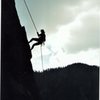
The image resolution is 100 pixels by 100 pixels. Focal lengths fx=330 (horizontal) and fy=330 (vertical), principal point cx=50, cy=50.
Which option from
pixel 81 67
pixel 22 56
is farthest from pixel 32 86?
pixel 81 67

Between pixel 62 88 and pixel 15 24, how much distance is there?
83.8ft

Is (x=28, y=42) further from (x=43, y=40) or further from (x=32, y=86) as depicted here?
(x=32, y=86)

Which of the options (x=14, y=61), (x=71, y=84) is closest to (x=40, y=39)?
(x=14, y=61)

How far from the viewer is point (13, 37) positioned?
7816 mm

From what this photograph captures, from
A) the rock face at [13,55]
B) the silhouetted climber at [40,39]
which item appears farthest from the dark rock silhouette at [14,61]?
the silhouetted climber at [40,39]

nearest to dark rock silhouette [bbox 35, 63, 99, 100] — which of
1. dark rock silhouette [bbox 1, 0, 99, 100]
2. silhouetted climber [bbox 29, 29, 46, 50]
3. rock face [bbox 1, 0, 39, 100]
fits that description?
dark rock silhouette [bbox 1, 0, 99, 100]

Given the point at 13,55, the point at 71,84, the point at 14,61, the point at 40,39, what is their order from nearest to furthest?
the point at 13,55
the point at 14,61
the point at 40,39
the point at 71,84

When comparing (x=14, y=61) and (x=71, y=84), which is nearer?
(x=14, y=61)

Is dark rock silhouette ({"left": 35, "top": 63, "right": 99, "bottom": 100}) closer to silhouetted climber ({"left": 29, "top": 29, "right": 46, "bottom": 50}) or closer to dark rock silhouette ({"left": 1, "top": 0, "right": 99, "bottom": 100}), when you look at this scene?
dark rock silhouette ({"left": 1, "top": 0, "right": 99, "bottom": 100})

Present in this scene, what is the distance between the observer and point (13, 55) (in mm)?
7672

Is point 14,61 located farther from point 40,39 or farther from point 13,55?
point 40,39

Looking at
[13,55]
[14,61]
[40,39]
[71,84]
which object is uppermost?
[71,84]

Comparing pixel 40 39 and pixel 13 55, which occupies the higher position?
pixel 40 39

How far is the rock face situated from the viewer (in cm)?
675
